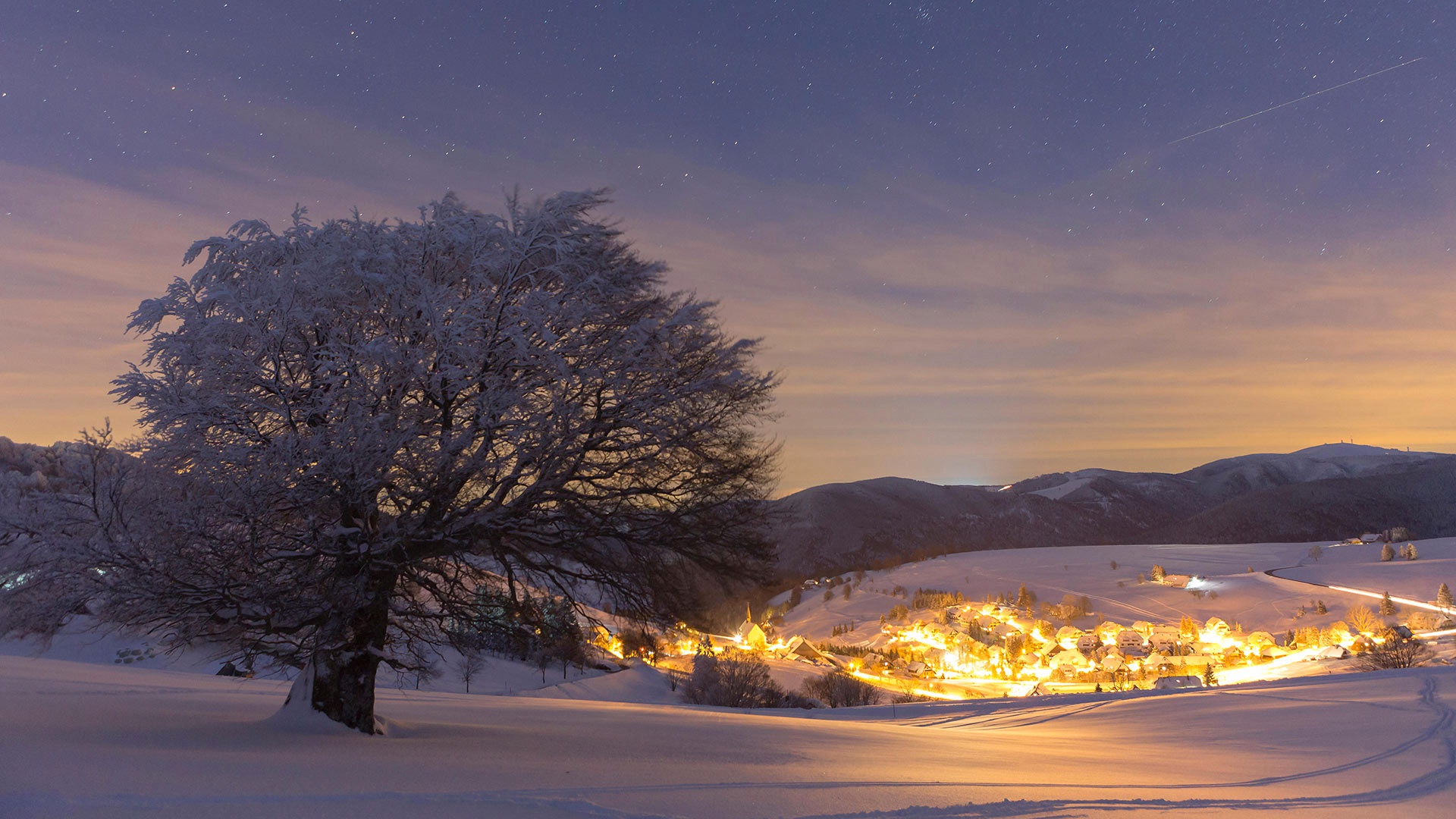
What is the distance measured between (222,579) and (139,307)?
345cm

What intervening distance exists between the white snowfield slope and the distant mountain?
59259 millimetres

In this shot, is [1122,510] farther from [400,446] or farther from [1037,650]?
[400,446]

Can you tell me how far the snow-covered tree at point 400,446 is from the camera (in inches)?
301

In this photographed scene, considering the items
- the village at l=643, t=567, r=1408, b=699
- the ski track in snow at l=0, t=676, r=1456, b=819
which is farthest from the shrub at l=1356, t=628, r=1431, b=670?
the ski track in snow at l=0, t=676, r=1456, b=819

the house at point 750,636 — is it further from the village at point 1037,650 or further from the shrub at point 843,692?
the shrub at point 843,692

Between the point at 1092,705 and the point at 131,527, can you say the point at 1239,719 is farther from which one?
the point at 131,527

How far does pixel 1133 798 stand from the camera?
6488mm

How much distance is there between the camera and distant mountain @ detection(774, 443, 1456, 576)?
8362cm

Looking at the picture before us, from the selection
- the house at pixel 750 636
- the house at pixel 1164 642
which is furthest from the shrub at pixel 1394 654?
the house at pixel 750 636

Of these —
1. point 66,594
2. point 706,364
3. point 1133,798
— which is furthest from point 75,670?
point 1133,798

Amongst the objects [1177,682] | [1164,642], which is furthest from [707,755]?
[1164,642]

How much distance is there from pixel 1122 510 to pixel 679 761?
112m

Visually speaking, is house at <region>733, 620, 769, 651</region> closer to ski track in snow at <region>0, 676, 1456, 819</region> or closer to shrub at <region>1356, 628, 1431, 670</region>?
shrub at <region>1356, 628, 1431, 670</region>

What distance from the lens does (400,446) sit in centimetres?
779
